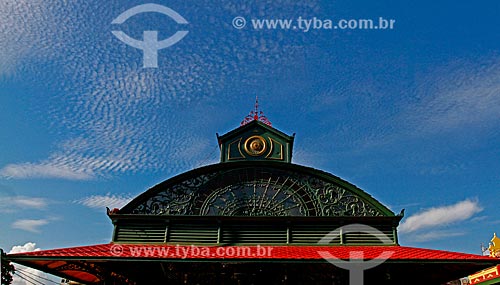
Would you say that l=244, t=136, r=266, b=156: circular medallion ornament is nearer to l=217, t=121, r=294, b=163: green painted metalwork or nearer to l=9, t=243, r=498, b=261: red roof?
l=217, t=121, r=294, b=163: green painted metalwork

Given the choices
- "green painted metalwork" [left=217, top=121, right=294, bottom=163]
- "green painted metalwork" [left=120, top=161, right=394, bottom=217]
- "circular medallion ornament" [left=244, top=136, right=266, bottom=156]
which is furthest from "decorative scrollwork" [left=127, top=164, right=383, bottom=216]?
"circular medallion ornament" [left=244, top=136, right=266, bottom=156]

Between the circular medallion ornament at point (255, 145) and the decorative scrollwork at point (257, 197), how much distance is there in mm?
791

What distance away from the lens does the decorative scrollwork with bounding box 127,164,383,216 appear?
533 inches

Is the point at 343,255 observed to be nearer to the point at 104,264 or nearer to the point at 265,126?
the point at 265,126

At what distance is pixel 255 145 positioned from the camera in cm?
1490

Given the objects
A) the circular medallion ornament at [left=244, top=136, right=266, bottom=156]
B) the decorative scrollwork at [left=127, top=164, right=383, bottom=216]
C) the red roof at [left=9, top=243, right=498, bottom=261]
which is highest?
the circular medallion ornament at [left=244, top=136, right=266, bottom=156]

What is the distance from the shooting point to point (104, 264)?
11484mm

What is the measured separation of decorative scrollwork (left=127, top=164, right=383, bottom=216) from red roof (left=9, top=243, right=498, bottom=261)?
1193 millimetres

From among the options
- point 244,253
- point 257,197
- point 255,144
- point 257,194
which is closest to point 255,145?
point 255,144

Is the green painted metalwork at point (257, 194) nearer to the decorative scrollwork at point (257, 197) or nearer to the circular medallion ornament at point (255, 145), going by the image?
the decorative scrollwork at point (257, 197)

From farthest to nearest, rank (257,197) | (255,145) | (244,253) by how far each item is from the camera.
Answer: (255,145), (257,197), (244,253)

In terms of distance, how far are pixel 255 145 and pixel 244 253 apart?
425 cm

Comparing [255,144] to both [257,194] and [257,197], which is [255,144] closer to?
[257,194]

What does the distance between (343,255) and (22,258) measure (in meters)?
8.31
